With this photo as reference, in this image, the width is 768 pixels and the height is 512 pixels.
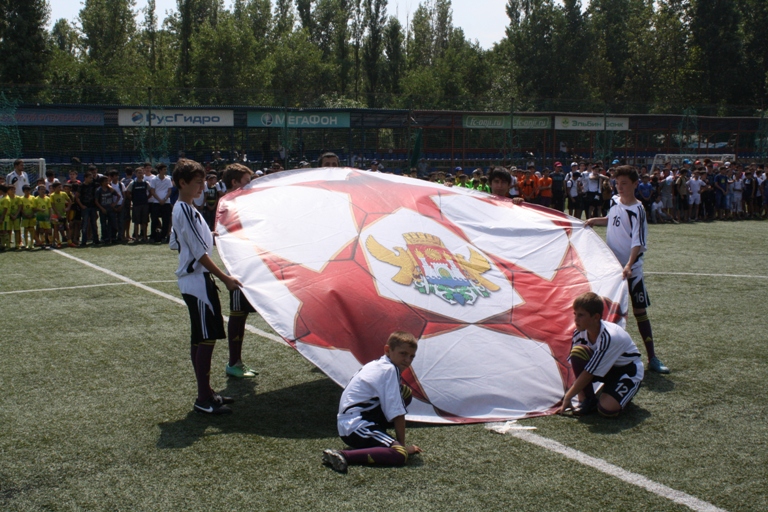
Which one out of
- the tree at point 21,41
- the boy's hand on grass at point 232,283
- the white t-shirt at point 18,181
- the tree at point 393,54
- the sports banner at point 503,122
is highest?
the tree at point 393,54

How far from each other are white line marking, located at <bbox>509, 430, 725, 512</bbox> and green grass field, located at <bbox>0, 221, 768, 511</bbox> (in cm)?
6

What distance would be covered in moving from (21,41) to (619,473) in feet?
165

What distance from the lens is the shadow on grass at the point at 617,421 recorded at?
5.16 meters

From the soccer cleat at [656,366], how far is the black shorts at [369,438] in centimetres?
319

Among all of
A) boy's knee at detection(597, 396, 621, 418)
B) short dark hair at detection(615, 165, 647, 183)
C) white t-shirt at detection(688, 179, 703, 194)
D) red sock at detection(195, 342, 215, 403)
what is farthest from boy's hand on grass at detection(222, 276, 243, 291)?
white t-shirt at detection(688, 179, 703, 194)

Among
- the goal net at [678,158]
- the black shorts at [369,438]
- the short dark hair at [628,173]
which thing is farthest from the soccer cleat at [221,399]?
the goal net at [678,158]

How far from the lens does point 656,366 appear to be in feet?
21.8

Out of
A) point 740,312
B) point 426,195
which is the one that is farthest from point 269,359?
point 740,312

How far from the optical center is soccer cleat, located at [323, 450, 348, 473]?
14.4 feet

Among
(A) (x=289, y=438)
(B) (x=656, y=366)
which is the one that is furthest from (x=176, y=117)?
(A) (x=289, y=438)

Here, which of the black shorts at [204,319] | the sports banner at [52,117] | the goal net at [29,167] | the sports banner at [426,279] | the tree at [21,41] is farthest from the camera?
the tree at [21,41]

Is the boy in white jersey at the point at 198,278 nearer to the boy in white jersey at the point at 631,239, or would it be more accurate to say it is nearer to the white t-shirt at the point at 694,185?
the boy in white jersey at the point at 631,239

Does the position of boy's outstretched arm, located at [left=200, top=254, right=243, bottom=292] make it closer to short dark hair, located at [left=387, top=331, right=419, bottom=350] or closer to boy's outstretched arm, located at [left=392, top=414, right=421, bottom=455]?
short dark hair, located at [left=387, top=331, right=419, bottom=350]

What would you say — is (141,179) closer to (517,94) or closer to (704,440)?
(704,440)
